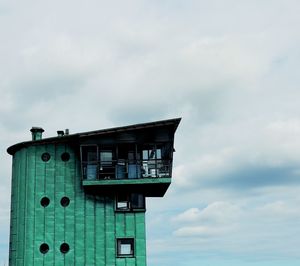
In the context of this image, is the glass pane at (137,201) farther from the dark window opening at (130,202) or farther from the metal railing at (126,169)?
the metal railing at (126,169)

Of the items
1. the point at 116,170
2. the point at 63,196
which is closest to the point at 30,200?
the point at 63,196

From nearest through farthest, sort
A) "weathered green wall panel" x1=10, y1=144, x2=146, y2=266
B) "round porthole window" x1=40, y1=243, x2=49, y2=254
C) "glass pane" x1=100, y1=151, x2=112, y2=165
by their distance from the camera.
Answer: "weathered green wall panel" x1=10, y1=144, x2=146, y2=266 → "round porthole window" x1=40, y1=243, x2=49, y2=254 → "glass pane" x1=100, y1=151, x2=112, y2=165

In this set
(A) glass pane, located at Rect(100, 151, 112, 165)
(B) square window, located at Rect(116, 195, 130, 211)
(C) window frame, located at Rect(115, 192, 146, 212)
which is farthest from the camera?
(A) glass pane, located at Rect(100, 151, 112, 165)

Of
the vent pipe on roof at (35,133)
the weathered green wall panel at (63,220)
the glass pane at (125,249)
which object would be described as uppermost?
the vent pipe on roof at (35,133)

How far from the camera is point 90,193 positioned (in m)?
37.5

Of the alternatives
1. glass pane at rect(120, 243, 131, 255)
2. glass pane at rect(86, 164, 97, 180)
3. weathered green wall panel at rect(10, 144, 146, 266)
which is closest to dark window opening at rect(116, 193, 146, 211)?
weathered green wall panel at rect(10, 144, 146, 266)

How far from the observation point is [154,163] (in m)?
37.2

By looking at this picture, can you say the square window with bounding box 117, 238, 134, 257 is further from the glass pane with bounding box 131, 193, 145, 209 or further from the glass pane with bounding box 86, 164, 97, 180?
the glass pane with bounding box 86, 164, 97, 180

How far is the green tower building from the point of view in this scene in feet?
120

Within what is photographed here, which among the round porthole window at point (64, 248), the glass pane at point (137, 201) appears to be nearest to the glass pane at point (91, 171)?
the glass pane at point (137, 201)

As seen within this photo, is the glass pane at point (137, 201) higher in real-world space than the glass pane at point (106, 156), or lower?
lower

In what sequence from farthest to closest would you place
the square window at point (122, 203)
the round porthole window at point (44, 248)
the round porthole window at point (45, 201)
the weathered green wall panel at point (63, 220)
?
the round porthole window at point (45, 201) → the square window at point (122, 203) → the round porthole window at point (44, 248) → the weathered green wall panel at point (63, 220)

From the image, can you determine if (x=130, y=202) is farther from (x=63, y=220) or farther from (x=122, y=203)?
(x=63, y=220)

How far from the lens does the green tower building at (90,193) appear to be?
120 feet
